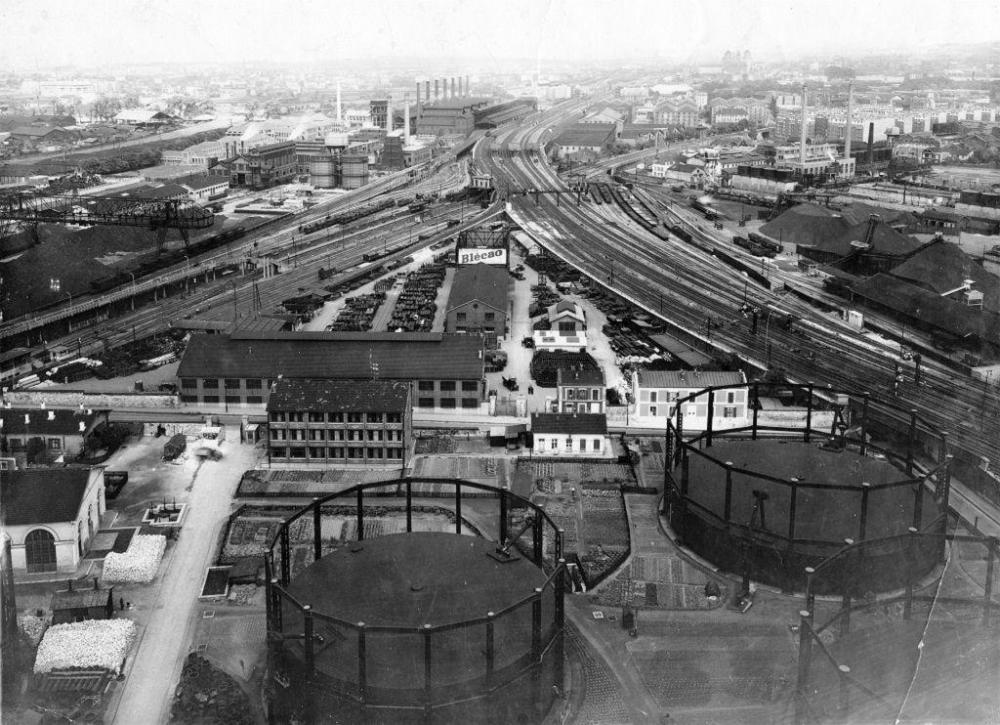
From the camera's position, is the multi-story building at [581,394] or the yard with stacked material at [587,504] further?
the multi-story building at [581,394]

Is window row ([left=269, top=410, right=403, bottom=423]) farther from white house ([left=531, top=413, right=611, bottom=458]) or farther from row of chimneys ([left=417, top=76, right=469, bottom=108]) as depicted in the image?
row of chimneys ([left=417, top=76, right=469, bottom=108])

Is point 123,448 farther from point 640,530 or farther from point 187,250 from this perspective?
point 187,250

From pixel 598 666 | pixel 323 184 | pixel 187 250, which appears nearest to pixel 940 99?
pixel 323 184

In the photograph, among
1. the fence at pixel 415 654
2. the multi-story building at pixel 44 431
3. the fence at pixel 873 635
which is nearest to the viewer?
the fence at pixel 873 635

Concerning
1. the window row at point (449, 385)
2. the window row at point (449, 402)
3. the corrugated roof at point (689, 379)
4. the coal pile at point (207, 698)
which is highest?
the corrugated roof at point (689, 379)

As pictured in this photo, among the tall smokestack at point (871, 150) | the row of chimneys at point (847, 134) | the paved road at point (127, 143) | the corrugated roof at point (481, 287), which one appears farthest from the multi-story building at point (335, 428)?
the tall smokestack at point (871, 150)

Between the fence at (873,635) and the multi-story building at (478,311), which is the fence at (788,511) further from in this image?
the multi-story building at (478,311)

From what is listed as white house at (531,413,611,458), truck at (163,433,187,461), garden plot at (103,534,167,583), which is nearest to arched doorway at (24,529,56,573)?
garden plot at (103,534,167,583)
